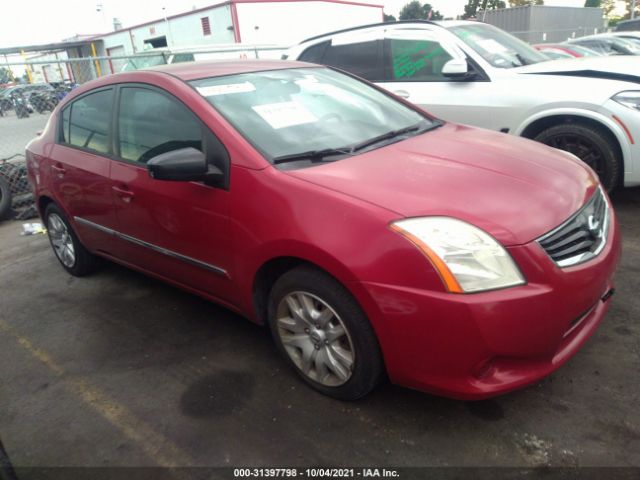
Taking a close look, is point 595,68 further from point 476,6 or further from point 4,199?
point 476,6

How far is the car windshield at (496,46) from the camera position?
16.5 feet

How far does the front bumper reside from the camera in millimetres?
1942

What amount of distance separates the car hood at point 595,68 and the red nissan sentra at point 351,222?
1.93 metres

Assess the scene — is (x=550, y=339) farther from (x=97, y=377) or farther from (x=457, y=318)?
(x=97, y=377)

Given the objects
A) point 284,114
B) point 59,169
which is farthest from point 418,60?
point 59,169

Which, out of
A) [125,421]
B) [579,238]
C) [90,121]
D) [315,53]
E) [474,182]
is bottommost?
[125,421]

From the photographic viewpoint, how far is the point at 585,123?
4.48 m

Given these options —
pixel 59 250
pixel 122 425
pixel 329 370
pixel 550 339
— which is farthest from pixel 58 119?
pixel 550 339

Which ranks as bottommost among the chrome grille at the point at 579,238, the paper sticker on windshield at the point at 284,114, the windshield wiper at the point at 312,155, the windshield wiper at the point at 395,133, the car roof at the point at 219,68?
the chrome grille at the point at 579,238

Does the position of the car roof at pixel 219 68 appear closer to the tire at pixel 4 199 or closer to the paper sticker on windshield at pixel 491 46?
the paper sticker on windshield at pixel 491 46

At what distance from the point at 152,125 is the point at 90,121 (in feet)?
2.67

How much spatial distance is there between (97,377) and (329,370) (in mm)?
1381

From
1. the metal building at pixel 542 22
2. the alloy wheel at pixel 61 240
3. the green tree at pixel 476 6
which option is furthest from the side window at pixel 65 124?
the green tree at pixel 476 6

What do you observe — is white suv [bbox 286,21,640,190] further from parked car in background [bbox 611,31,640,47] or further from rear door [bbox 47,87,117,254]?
parked car in background [bbox 611,31,640,47]
